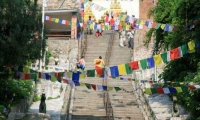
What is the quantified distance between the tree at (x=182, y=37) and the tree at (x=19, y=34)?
5375 millimetres

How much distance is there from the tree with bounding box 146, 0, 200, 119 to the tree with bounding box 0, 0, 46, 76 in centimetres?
537

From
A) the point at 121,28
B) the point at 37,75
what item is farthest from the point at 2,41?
the point at 121,28

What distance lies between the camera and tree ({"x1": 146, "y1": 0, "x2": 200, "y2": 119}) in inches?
711

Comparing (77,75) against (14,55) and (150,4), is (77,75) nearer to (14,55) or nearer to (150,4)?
(14,55)

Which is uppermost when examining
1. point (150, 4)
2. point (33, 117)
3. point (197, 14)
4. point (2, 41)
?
point (150, 4)

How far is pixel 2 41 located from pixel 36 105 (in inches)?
274

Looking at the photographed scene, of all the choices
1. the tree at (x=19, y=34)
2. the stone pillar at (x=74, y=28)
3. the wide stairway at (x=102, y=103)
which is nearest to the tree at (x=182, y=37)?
the wide stairway at (x=102, y=103)

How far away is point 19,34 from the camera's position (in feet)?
54.5

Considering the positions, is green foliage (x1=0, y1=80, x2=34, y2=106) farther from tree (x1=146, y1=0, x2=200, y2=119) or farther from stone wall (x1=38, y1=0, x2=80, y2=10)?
stone wall (x1=38, y1=0, x2=80, y2=10)

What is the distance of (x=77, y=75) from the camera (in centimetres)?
1717

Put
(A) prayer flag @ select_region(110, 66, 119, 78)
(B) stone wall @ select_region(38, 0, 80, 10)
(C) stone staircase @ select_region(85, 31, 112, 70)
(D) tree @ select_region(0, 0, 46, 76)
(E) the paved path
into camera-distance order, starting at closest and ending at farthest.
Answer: (D) tree @ select_region(0, 0, 46, 76)
(A) prayer flag @ select_region(110, 66, 119, 78)
(E) the paved path
(C) stone staircase @ select_region(85, 31, 112, 70)
(B) stone wall @ select_region(38, 0, 80, 10)

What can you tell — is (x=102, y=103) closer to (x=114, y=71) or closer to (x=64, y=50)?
(x=114, y=71)

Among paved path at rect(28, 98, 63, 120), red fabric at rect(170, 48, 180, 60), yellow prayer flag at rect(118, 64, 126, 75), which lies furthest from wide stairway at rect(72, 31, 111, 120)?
red fabric at rect(170, 48, 180, 60)

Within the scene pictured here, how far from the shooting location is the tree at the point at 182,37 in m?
18.0
